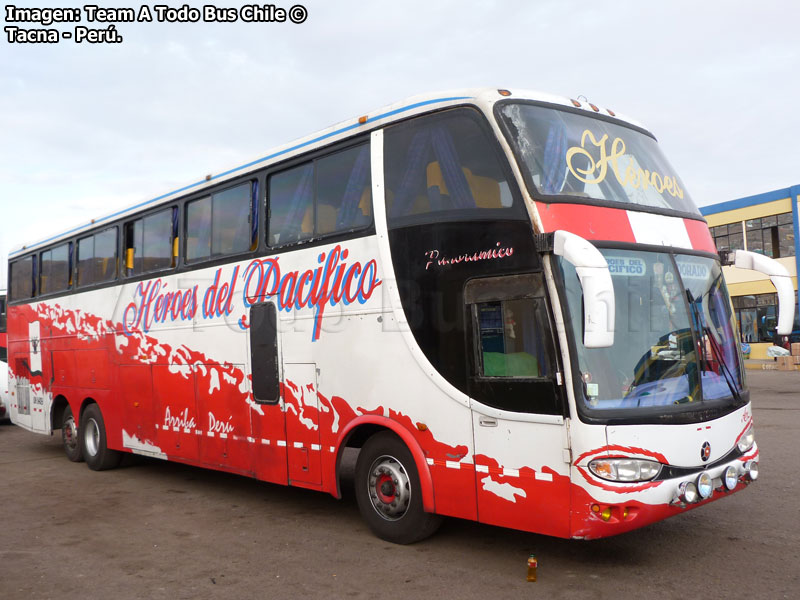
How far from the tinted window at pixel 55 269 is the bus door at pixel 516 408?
889 cm

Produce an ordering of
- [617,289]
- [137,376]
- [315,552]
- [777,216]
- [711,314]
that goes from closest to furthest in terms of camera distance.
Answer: [617,289] → [711,314] → [315,552] → [137,376] → [777,216]

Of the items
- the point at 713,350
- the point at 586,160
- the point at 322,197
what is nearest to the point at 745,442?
the point at 713,350

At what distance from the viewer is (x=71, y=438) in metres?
12.4

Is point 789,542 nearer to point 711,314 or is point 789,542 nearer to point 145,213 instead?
point 711,314

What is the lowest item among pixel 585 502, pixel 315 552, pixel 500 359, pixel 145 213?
pixel 315 552

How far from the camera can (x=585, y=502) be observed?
5188mm

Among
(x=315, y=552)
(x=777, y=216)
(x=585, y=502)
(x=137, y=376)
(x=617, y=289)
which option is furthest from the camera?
(x=777, y=216)

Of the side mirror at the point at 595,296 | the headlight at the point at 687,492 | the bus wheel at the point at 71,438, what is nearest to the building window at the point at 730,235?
the bus wheel at the point at 71,438

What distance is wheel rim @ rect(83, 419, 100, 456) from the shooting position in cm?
1159

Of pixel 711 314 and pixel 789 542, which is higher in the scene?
pixel 711 314

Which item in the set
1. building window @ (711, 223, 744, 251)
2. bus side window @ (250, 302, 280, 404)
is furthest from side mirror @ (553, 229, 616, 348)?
building window @ (711, 223, 744, 251)

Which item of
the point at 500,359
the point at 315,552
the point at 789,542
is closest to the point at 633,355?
the point at 500,359

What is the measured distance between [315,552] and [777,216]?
3351cm

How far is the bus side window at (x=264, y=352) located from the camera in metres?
7.94
